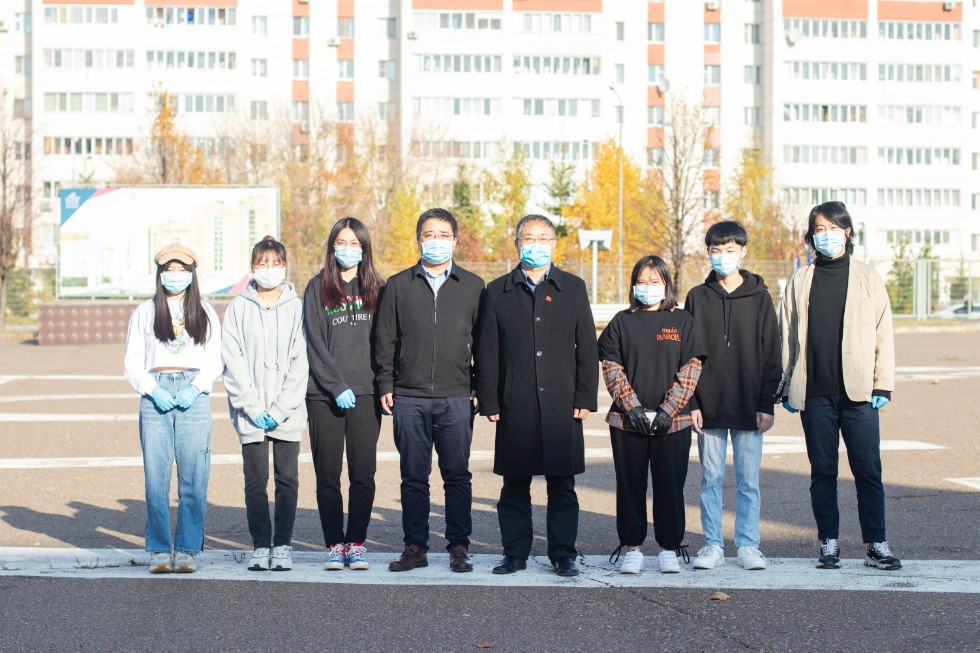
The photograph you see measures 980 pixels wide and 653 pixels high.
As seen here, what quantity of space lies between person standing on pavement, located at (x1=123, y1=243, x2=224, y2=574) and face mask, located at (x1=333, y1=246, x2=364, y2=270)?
2.56 feet

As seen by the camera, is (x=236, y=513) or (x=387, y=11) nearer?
(x=236, y=513)

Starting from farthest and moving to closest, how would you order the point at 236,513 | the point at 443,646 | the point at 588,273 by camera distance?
the point at 588,273
the point at 236,513
the point at 443,646

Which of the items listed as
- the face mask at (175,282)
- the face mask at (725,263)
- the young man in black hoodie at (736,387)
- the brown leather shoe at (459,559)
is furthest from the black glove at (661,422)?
the face mask at (175,282)

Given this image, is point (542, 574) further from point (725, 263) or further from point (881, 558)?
point (725, 263)

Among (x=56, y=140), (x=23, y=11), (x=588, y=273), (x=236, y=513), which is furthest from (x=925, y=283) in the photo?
(x=23, y=11)

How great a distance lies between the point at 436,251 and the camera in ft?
22.1

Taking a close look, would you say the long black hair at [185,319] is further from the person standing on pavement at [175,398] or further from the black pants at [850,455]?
the black pants at [850,455]

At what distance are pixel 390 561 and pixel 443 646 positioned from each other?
5.66 ft

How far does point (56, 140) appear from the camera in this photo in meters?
80.2

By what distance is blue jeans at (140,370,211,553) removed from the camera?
21.8ft

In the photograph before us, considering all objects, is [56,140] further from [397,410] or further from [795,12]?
[397,410]

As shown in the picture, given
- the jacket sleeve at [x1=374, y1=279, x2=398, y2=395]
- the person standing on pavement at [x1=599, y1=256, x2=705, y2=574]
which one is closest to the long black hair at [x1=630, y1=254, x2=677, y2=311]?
the person standing on pavement at [x1=599, y1=256, x2=705, y2=574]

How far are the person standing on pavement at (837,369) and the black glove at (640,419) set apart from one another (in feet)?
2.89

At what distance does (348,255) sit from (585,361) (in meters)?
1.43
